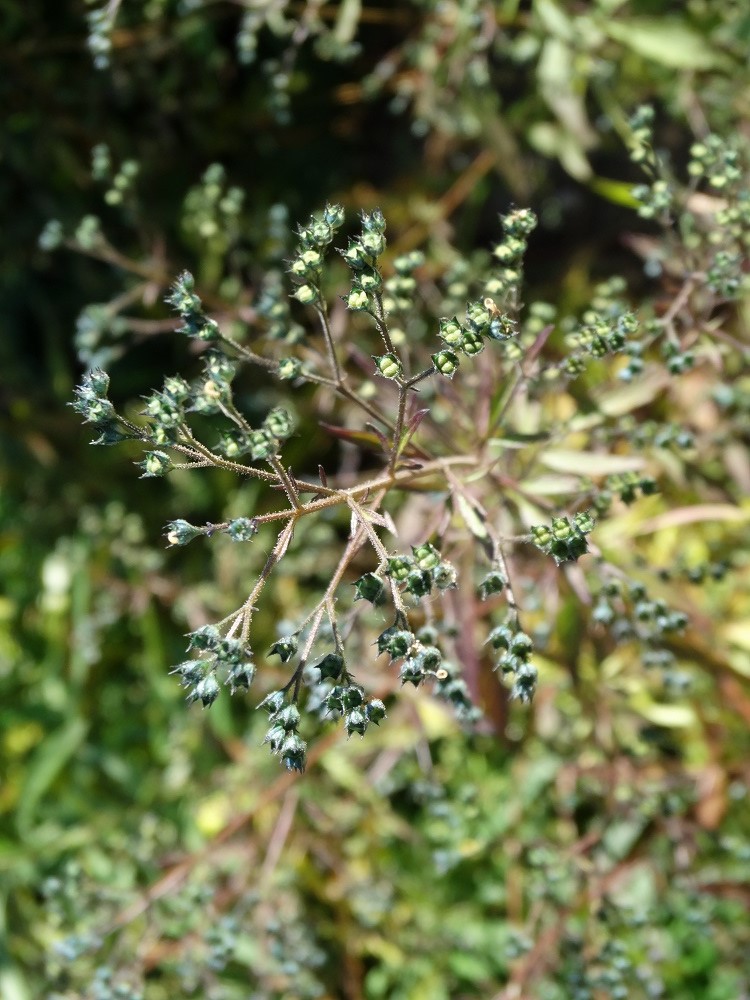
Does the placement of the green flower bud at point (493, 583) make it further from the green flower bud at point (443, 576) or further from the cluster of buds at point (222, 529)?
the cluster of buds at point (222, 529)

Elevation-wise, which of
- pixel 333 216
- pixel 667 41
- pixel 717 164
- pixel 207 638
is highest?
pixel 667 41

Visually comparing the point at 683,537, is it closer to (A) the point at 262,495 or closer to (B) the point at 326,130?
(A) the point at 262,495

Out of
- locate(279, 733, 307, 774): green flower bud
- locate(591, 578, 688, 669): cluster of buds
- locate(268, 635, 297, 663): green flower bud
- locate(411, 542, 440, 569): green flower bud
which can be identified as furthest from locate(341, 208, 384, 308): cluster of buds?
locate(591, 578, 688, 669): cluster of buds

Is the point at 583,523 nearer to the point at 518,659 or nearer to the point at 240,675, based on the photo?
the point at 518,659

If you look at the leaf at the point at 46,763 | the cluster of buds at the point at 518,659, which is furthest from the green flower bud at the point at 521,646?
the leaf at the point at 46,763

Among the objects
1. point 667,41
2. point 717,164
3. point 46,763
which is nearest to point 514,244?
point 717,164

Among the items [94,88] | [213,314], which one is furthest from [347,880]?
[94,88]

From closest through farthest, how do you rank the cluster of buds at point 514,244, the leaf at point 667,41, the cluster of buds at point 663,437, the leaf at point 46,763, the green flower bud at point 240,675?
the green flower bud at point 240,675 → the cluster of buds at point 514,244 → the cluster of buds at point 663,437 → the leaf at point 667,41 → the leaf at point 46,763
